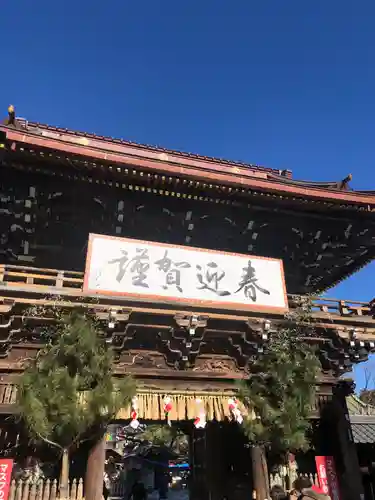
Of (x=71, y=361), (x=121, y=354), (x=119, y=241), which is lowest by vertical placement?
(x=71, y=361)

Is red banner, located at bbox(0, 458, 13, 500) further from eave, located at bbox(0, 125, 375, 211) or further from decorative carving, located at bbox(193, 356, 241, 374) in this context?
eave, located at bbox(0, 125, 375, 211)

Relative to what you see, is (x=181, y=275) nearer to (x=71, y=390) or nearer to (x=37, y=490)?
(x=71, y=390)

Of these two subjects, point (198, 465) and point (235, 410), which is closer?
point (235, 410)

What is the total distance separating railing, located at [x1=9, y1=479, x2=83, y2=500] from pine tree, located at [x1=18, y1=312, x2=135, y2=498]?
0.42 metres

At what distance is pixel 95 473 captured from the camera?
770cm

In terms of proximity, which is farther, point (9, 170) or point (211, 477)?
point (211, 477)

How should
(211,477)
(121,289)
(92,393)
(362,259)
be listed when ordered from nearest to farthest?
1. (92,393)
2. (121,289)
3. (211,477)
4. (362,259)

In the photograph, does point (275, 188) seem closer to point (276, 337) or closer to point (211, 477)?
point (276, 337)

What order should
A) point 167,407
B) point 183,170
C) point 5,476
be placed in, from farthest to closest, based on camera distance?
point 183,170 < point 167,407 < point 5,476

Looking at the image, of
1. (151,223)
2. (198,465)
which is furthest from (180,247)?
→ (198,465)

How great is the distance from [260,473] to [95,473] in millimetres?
3621

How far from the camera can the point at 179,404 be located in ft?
29.2

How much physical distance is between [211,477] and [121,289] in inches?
265

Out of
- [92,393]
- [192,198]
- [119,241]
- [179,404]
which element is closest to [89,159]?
[119,241]
